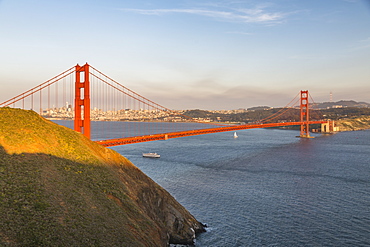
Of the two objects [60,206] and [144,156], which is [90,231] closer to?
[60,206]

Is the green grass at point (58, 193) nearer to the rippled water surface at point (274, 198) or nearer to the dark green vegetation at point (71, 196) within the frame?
the dark green vegetation at point (71, 196)

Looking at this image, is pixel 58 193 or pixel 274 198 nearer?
pixel 58 193

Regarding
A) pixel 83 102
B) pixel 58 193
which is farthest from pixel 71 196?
pixel 83 102

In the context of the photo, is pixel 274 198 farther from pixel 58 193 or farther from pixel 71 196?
pixel 58 193

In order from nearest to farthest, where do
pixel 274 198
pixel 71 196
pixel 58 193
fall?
1. pixel 58 193
2. pixel 71 196
3. pixel 274 198

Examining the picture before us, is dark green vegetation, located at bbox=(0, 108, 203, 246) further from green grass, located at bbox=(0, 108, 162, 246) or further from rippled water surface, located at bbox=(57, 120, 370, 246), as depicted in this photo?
rippled water surface, located at bbox=(57, 120, 370, 246)

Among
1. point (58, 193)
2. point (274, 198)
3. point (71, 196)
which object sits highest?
point (58, 193)
